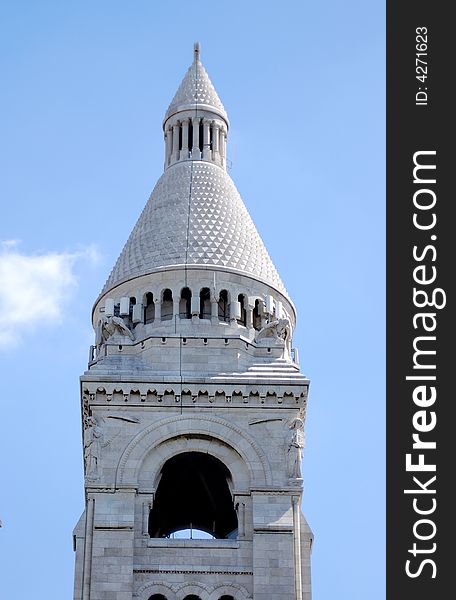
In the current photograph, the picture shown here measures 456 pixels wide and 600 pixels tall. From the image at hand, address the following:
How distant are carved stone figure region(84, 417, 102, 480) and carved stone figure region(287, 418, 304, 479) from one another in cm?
612

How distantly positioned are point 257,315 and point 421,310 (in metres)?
15.2

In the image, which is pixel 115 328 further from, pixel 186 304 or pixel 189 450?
pixel 189 450

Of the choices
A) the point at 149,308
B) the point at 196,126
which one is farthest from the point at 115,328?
the point at 196,126

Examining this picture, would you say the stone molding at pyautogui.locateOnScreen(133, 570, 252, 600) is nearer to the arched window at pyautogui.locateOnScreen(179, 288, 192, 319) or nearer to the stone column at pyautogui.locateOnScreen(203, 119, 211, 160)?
the arched window at pyautogui.locateOnScreen(179, 288, 192, 319)

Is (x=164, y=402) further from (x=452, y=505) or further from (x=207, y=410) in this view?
(x=452, y=505)

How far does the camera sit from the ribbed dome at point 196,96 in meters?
63.3

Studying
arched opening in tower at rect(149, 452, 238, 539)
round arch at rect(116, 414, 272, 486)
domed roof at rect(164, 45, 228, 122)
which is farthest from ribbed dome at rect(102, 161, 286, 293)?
arched opening in tower at rect(149, 452, 238, 539)

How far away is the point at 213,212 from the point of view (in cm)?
5878

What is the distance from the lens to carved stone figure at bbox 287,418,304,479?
52062mm

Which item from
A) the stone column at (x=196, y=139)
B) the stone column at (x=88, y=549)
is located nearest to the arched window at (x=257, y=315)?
the stone column at (x=196, y=139)

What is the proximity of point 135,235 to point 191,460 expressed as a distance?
29.7 ft

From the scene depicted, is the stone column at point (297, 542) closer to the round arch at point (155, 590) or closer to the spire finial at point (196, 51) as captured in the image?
the round arch at point (155, 590)

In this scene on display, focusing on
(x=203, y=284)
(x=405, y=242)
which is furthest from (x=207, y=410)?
(x=405, y=242)

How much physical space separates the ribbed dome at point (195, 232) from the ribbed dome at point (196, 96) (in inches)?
125
